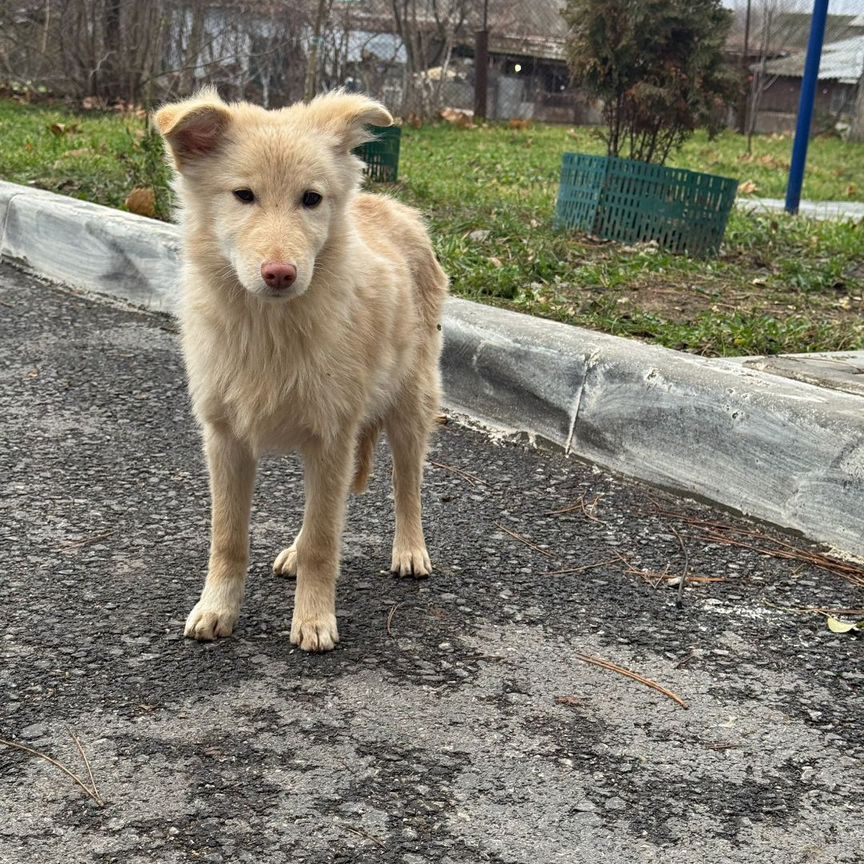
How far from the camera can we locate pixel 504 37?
2130 centimetres

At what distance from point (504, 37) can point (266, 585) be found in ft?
63.6

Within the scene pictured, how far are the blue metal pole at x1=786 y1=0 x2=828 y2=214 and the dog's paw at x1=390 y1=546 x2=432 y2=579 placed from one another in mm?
7517

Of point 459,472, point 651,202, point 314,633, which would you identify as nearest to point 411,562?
point 314,633

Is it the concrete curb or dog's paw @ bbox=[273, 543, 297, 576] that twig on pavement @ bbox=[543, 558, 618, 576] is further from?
dog's paw @ bbox=[273, 543, 297, 576]

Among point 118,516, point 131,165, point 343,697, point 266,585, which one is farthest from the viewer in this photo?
point 131,165

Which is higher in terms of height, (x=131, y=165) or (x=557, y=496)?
(x=131, y=165)

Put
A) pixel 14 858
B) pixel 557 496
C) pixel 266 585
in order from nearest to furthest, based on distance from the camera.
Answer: pixel 14 858 → pixel 266 585 → pixel 557 496

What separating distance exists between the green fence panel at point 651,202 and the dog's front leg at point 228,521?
16.8 ft

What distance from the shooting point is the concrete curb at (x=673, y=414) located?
3842mm

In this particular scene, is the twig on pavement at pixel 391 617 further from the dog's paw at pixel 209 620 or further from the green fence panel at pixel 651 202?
the green fence panel at pixel 651 202

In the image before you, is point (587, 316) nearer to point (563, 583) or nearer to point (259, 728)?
point (563, 583)

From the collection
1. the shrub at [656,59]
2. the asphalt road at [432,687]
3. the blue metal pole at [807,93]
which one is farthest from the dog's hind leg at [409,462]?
the blue metal pole at [807,93]

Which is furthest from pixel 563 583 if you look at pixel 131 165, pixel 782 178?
pixel 782 178

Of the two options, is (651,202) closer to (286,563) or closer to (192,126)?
(286,563)
